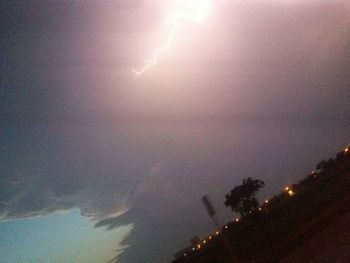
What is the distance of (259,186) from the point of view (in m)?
88.9

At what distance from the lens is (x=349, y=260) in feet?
34.4

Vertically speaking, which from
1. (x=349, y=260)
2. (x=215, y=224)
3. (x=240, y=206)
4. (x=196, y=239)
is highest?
(x=240, y=206)

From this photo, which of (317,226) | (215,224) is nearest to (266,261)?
(317,226)

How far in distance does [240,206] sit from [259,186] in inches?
266

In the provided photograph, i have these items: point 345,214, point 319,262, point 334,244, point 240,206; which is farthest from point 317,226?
point 240,206

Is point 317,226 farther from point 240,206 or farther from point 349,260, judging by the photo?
point 240,206

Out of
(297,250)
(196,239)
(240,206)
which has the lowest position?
(297,250)

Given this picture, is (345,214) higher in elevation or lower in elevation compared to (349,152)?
lower

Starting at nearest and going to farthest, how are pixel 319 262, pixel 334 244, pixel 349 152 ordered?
pixel 319 262 < pixel 334 244 < pixel 349 152

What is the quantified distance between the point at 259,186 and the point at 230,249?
77.2 metres

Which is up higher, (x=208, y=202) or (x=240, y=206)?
(x=240, y=206)

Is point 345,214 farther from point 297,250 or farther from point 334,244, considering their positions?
point 334,244

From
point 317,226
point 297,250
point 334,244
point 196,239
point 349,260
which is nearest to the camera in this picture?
point 349,260

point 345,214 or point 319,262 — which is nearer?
point 319,262
